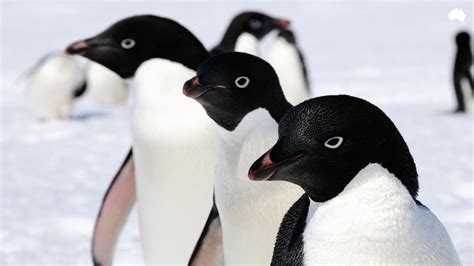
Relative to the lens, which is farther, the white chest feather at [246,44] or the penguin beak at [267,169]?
the white chest feather at [246,44]

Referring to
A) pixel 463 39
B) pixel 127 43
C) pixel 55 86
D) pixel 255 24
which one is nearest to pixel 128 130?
pixel 55 86

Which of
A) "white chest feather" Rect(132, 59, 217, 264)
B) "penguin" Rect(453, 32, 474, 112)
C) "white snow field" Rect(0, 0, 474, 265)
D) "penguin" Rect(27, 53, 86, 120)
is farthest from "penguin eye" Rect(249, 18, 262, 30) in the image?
"penguin" Rect(27, 53, 86, 120)

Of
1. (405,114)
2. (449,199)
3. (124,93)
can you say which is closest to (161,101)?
(449,199)

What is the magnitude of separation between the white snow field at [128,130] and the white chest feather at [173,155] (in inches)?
32.9

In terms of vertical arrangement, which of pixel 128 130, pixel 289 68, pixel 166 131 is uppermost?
pixel 166 131

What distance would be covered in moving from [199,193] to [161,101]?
1.02 ft

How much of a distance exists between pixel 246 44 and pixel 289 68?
0.72m

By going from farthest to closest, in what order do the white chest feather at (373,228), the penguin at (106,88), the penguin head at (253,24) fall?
the penguin at (106,88) < the penguin head at (253,24) < the white chest feather at (373,228)

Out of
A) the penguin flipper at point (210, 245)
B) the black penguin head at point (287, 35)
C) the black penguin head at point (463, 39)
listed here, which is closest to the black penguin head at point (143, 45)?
the penguin flipper at point (210, 245)

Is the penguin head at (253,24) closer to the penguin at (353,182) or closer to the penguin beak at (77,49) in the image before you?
the penguin beak at (77,49)

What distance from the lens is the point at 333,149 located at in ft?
6.07

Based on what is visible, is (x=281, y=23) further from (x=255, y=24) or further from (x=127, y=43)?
(x=127, y=43)

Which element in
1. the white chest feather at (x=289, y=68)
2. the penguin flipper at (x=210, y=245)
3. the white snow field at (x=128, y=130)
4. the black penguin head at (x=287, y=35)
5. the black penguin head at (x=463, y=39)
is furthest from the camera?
the black penguin head at (x=463, y=39)

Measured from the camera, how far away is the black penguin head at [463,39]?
941 cm
